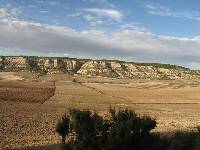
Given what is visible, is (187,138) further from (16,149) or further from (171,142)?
(16,149)

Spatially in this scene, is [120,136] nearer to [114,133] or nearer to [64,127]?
[114,133]

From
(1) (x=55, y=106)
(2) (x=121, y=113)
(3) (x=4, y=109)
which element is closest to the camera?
(2) (x=121, y=113)

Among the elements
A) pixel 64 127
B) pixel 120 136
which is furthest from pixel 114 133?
pixel 64 127

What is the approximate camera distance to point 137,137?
80.7ft

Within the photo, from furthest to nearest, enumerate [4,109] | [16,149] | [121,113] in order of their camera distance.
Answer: [4,109] < [16,149] < [121,113]

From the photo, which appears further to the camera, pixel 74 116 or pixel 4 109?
pixel 4 109

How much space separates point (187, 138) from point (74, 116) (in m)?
6.31

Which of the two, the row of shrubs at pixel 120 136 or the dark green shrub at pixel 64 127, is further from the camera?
the dark green shrub at pixel 64 127

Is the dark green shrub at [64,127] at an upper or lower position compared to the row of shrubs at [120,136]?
lower

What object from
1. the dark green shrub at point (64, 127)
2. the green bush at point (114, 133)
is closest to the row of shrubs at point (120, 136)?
the green bush at point (114, 133)

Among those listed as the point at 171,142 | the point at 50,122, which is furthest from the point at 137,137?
the point at 50,122

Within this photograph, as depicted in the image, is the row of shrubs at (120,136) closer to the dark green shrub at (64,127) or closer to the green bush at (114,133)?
the green bush at (114,133)

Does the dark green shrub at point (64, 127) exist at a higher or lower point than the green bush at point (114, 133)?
lower

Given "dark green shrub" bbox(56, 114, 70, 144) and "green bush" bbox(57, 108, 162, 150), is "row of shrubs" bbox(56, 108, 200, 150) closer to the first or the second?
"green bush" bbox(57, 108, 162, 150)
